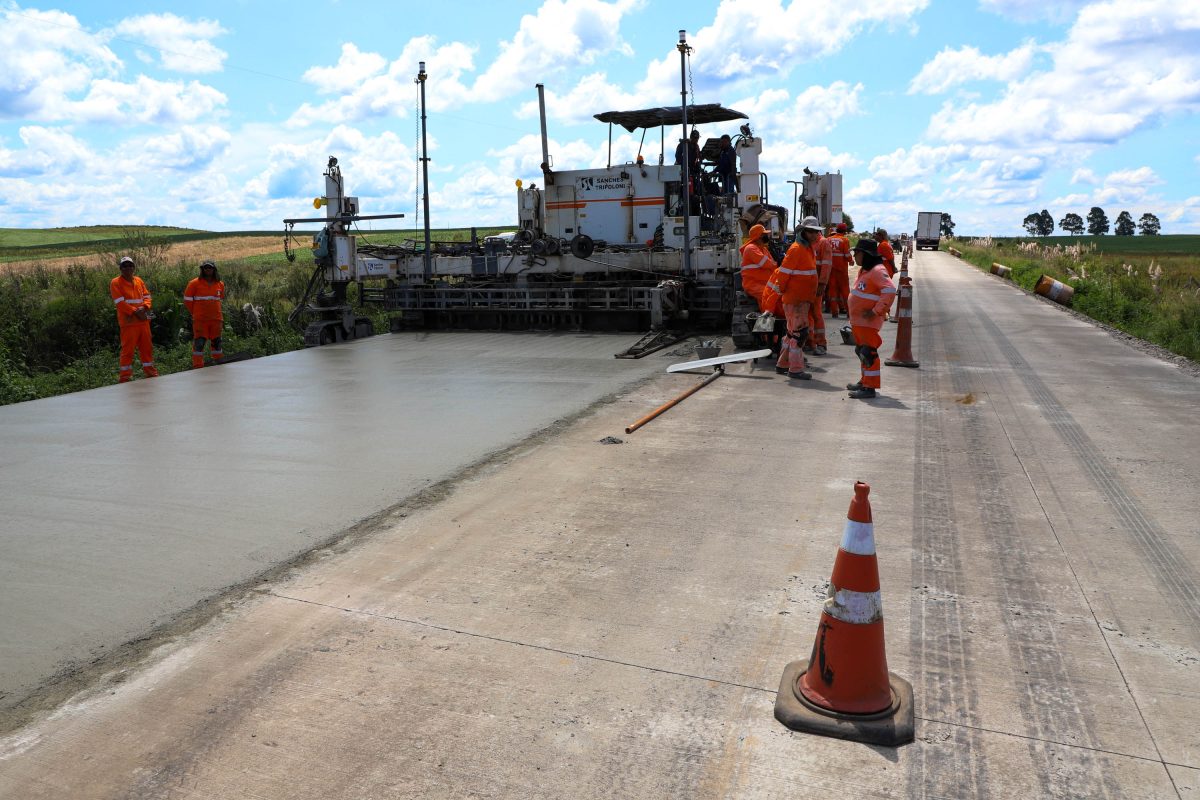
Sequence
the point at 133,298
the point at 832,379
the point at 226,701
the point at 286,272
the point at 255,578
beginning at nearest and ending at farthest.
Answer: the point at 226,701 < the point at 255,578 < the point at 832,379 < the point at 133,298 < the point at 286,272

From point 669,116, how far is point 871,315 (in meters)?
8.00

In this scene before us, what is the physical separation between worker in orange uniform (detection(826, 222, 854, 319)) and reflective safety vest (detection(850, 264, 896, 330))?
738 centimetres

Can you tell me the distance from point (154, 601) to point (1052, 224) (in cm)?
15751

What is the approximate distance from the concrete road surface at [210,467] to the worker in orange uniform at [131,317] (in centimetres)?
162

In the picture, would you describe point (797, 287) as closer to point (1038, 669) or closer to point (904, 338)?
point (904, 338)

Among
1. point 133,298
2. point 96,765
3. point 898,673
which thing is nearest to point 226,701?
point 96,765

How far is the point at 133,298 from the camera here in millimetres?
11969

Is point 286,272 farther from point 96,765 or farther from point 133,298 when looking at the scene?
point 96,765

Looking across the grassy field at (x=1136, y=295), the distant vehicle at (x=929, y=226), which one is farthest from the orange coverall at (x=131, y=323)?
the distant vehicle at (x=929, y=226)

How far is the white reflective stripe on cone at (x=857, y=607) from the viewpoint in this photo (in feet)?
10.3

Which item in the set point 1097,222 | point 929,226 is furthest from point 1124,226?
point 929,226

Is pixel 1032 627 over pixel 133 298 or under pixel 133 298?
under

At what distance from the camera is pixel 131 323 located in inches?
475

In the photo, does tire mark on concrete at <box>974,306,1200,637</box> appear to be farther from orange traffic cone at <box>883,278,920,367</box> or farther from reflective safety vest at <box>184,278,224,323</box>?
reflective safety vest at <box>184,278,224,323</box>
